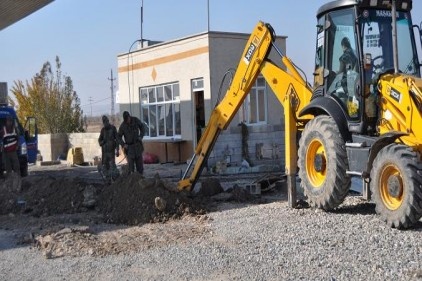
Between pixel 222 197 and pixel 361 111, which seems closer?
pixel 361 111

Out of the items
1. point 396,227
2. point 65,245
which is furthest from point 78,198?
point 396,227

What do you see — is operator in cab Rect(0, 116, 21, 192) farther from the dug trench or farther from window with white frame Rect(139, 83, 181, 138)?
window with white frame Rect(139, 83, 181, 138)

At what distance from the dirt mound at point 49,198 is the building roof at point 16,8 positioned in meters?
9.12

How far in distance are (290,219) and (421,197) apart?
2.28m

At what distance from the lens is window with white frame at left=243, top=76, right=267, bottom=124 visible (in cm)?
2273

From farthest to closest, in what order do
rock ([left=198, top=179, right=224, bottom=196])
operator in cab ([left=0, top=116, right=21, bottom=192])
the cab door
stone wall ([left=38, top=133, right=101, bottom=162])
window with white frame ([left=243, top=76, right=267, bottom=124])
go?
stone wall ([left=38, top=133, right=101, bottom=162]) → window with white frame ([left=243, top=76, right=267, bottom=124]) → the cab door → operator in cab ([left=0, top=116, right=21, bottom=192]) → rock ([left=198, top=179, right=224, bottom=196])

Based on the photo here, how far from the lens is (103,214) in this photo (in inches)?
439

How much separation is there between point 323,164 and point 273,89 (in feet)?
6.83

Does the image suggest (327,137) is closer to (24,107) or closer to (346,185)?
(346,185)

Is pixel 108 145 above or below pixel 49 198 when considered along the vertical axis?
above

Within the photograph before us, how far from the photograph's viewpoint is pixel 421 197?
7.44 metres

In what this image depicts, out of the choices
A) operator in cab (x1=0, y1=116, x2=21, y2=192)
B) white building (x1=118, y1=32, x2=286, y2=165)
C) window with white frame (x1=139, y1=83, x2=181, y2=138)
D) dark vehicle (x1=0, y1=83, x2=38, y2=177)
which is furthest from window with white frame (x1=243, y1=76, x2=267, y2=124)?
operator in cab (x1=0, y1=116, x2=21, y2=192)

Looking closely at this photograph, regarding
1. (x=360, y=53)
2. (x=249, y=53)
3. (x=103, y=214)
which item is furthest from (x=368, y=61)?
(x=103, y=214)

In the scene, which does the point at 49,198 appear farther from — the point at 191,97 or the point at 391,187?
the point at 191,97
